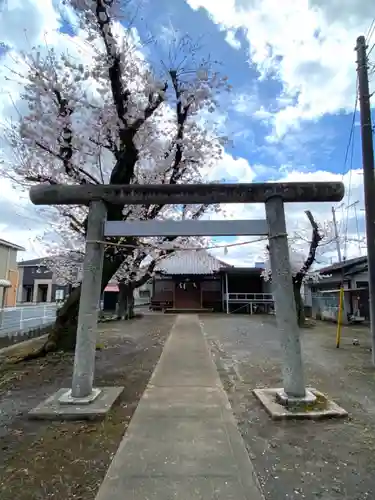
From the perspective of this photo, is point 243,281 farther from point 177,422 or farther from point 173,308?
point 177,422

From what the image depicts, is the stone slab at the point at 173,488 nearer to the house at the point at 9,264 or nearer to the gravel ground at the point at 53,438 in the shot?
the gravel ground at the point at 53,438

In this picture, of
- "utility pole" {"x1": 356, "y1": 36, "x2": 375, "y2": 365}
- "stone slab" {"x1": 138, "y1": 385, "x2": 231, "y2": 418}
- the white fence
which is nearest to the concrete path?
"stone slab" {"x1": 138, "y1": 385, "x2": 231, "y2": 418}

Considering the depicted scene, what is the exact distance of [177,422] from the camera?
4.01 metres

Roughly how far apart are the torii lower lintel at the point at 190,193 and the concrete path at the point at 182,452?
2.82 m

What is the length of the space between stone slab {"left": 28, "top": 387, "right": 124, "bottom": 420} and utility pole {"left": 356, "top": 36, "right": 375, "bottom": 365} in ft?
18.8

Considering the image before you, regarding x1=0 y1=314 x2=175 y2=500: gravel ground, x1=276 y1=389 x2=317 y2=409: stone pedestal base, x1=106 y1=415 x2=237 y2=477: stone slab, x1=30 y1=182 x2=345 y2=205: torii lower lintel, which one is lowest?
x1=0 y1=314 x2=175 y2=500: gravel ground

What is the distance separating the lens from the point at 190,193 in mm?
5125

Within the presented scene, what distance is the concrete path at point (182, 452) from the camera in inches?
104

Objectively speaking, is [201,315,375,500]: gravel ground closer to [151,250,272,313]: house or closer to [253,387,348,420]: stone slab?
[253,387,348,420]: stone slab

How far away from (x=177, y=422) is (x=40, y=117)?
655 centimetres

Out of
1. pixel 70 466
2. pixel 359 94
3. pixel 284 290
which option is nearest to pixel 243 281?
pixel 359 94

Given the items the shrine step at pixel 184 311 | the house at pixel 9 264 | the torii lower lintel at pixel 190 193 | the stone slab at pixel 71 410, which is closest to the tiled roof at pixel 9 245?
the house at pixel 9 264

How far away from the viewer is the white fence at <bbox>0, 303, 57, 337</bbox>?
10988 mm

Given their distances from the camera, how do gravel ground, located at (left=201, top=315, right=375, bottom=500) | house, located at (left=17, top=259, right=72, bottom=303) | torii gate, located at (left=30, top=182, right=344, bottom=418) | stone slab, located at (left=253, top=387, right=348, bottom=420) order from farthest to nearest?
house, located at (left=17, top=259, right=72, bottom=303) → torii gate, located at (left=30, top=182, right=344, bottom=418) → stone slab, located at (left=253, top=387, right=348, bottom=420) → gravel ground, located at (left=201, top=315, right=375, bottom=500)
